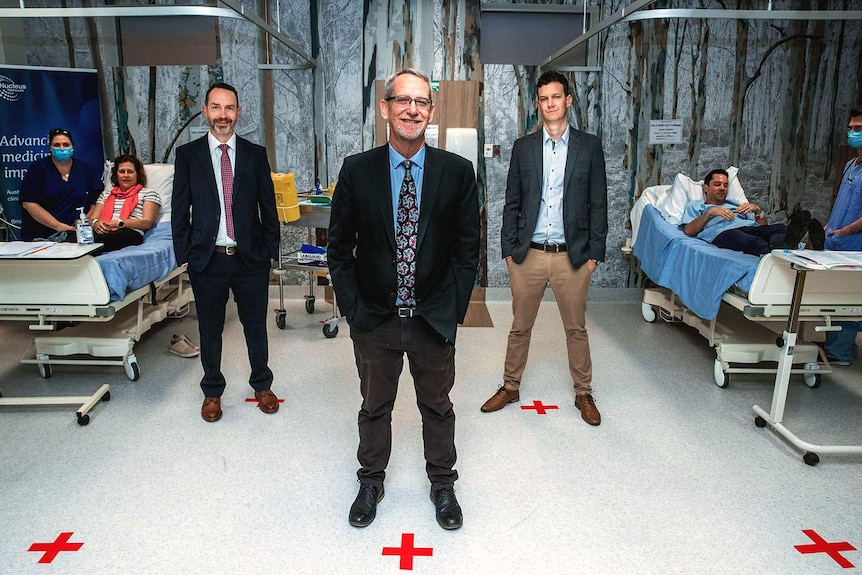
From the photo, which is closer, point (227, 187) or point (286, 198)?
point (227, 187)

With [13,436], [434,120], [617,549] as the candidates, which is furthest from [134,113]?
[617,549]

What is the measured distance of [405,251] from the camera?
2.11 metres

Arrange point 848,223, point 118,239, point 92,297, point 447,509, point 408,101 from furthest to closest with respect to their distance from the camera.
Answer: point 118,239 → point 848,223 → point 92,297 → point 447,509 → point 408,101

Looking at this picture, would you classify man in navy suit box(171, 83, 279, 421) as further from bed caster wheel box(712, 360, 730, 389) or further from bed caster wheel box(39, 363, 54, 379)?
bed caster wheel box(712, 360, 730, 389)

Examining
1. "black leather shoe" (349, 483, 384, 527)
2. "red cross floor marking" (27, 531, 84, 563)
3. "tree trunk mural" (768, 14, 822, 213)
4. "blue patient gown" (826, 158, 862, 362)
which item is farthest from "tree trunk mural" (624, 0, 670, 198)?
"red cross floor marking" (27, 531, 84, 563)

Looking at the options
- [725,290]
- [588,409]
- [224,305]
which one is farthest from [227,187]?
[725,290]

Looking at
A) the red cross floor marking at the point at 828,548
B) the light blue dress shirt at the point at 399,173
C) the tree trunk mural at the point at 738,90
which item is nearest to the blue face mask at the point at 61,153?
the light blue dress shirt at the point at 399,173

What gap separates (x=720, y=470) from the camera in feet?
9.16

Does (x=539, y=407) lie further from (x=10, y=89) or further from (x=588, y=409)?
(x=10, y=89)

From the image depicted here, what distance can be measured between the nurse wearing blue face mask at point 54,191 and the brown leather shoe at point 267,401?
202cm

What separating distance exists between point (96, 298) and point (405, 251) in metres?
2.09

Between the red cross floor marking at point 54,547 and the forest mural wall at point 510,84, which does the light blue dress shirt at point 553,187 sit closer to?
the red cross floor marking at point 54,547

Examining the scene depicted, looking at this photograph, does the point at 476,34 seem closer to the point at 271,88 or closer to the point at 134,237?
the point at 271,88

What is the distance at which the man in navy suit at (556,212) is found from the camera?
119 inches
